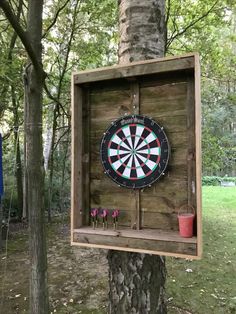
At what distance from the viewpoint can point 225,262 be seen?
16.4ft

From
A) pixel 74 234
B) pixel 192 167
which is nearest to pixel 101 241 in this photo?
pixel 74 234

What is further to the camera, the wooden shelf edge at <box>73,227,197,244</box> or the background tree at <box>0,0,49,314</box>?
the background tree at <box>0,0,49,314</box>

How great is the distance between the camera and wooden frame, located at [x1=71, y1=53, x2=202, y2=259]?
1.76 metres

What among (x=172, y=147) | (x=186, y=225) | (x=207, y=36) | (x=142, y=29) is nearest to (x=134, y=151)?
(x=172, y=147)

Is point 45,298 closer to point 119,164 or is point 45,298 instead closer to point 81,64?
point 119,164

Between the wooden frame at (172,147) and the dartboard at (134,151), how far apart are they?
0.06 m

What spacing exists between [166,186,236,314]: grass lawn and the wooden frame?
1.81 m

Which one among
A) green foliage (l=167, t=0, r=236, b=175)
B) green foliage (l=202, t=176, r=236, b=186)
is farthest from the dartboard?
green foliage (l=202, t=176, r=236, b=186)

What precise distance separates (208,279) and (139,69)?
334cm

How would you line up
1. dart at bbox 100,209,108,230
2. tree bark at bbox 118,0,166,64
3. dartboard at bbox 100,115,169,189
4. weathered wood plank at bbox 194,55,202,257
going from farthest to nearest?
tree bark at bbox 118,0,166,64 → dart at bbox 100,209,108,230 → dartboard at bbox 100,115,169,189 → weathered wood plank at bbox 194,55,202,257

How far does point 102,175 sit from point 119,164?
0.59 feet

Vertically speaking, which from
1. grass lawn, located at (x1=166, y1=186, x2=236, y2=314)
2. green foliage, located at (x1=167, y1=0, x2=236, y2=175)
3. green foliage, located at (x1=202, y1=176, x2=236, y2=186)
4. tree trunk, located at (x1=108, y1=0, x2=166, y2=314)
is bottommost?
grass lawn, located at (x1=166, y1=186, x2=236, y2=314)

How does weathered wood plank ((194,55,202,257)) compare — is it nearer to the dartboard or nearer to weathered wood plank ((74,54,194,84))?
weathered wood plank ((74,54,194,84))

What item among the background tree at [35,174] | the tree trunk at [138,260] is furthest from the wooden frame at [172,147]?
the background tree at [35,174]
